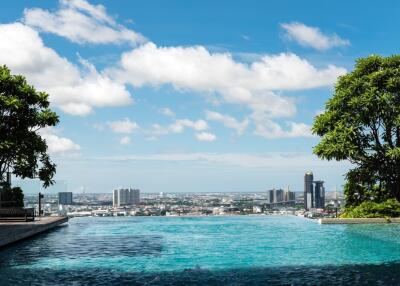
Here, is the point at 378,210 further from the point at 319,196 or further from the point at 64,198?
the point at 64,198

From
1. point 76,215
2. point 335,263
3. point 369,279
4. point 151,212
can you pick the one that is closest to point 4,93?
point 76,215

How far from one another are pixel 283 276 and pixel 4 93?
2202 cm

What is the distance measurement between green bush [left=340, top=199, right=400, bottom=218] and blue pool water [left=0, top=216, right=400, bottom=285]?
14.3ft

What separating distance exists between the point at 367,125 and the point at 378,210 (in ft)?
18.6

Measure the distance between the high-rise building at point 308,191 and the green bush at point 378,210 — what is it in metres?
10.5

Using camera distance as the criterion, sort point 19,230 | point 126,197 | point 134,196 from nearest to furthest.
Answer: point 19,230 < point 126,197 < point 134,196

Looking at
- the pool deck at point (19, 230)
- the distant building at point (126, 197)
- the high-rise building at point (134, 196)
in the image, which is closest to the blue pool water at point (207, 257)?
the pool deck at point (19, 230)

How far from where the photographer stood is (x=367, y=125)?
34.0m

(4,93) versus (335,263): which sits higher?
(4,93)

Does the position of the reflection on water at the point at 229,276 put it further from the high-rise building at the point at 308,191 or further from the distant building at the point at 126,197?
the distant building at the point at 126,197

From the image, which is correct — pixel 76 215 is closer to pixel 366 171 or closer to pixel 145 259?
pixel 366 171

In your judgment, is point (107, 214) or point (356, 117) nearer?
point (356, 117)

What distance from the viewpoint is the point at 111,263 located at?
16.5m

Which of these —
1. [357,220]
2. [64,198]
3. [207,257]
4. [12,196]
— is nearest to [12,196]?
[12,196]
